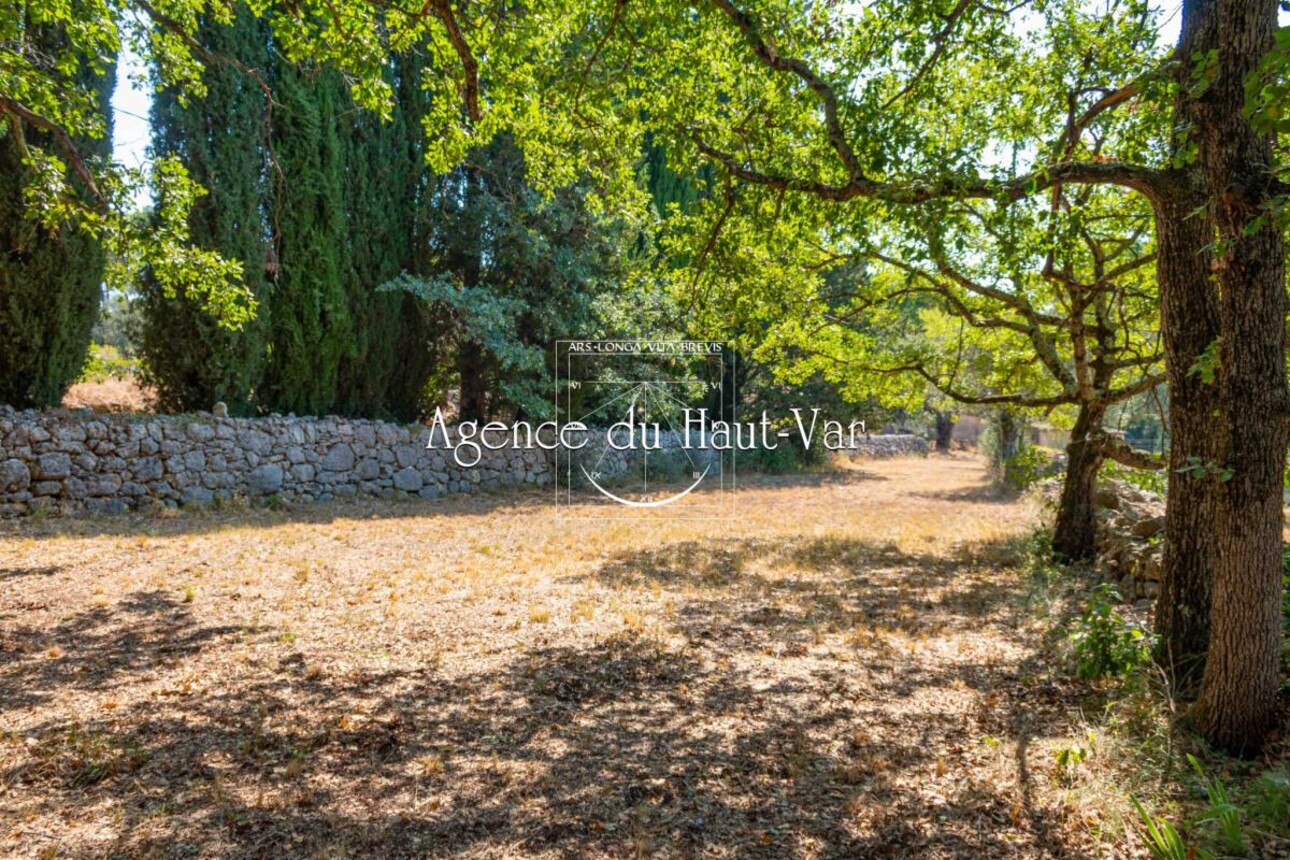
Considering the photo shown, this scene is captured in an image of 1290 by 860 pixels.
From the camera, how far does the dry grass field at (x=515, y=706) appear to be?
8.16 feet

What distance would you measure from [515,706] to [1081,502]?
5.95 meters

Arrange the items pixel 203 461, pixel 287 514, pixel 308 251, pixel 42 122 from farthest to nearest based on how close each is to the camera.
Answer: pixel 308 251 < pixel 203 461 < pixel 287 514 < pixel 42 122

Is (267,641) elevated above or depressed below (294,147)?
below

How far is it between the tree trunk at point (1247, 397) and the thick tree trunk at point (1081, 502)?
4344 millimetres

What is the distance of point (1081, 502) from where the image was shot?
6934 millimetres

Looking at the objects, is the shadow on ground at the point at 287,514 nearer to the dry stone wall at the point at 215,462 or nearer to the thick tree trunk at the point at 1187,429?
the dry stone wall at the point at 215,462

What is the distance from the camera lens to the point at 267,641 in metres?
4.30

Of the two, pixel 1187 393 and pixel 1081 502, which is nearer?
pixel 1187 393

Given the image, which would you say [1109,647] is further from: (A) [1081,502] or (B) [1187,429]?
(A) [1081,502]

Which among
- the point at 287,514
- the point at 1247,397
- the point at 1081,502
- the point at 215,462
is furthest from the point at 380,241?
the point at 1247,397

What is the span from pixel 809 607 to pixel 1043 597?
191 cm

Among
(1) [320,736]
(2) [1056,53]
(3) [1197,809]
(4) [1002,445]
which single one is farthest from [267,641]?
(4) [1002,445]

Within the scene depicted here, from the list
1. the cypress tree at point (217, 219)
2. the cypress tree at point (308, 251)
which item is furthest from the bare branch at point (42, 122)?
the cypress tree at point (308, 251)

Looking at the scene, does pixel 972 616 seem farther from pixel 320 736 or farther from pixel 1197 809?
pixel 320 736
